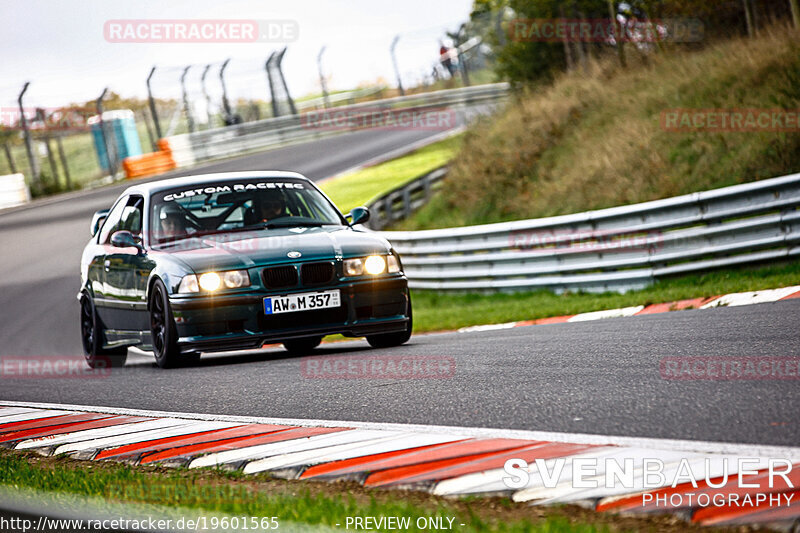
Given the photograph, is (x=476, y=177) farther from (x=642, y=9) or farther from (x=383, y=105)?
(x=383, y=105)

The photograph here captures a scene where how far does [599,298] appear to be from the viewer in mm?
12078

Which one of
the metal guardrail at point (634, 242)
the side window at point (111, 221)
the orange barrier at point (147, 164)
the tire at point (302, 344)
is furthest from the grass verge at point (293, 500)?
the orange barrier at point (147, 164)

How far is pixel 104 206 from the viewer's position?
26.2m

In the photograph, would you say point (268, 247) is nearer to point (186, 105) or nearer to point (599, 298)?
point (599, 298)

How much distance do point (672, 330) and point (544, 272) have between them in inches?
241

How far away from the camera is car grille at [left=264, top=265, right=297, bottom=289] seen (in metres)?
7.93

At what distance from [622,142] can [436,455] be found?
44.1ft

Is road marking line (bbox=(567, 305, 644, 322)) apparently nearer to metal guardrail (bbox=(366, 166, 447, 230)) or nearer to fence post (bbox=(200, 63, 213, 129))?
metal guardrail (bbox=(366, 166, 447, 230))

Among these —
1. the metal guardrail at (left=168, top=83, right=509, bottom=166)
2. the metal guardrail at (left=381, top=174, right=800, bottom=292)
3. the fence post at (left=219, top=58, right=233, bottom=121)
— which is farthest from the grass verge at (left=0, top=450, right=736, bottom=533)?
the fence post at (left=219, top=58, right=233, bottom=121)

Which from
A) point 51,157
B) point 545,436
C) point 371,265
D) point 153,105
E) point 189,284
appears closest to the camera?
point 545,436

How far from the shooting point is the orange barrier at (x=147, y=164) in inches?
1292

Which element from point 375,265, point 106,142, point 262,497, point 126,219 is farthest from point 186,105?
point 262,497

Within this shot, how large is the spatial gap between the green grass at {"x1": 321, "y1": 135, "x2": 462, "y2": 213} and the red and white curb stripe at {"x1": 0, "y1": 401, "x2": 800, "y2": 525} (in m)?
17.5

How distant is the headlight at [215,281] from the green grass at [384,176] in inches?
579
